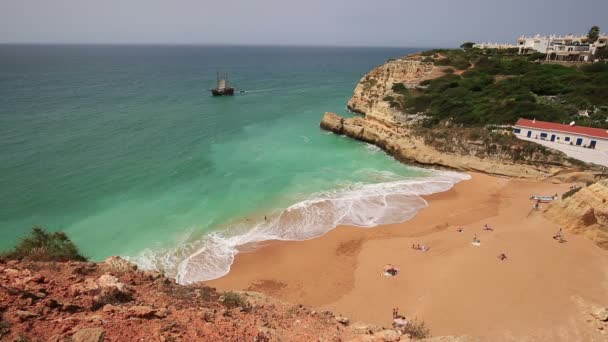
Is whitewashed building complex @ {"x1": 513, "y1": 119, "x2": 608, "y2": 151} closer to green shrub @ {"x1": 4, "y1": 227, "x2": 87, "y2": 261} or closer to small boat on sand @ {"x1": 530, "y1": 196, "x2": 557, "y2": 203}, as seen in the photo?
small boat on sand @ {"x1": 530, "y1": 196, "x2": 557, "y2": 203}

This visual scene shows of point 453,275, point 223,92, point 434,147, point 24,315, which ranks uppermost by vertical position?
point 223,92

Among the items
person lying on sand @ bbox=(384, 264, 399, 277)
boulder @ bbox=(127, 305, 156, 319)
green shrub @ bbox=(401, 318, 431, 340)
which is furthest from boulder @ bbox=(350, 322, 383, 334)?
person lying on sand @ bbox=(384, 264, 399, 277)

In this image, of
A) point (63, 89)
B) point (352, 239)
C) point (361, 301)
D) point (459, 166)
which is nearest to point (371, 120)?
point (459, 166)

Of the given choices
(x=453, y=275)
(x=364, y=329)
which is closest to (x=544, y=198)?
(x=453, y=275)

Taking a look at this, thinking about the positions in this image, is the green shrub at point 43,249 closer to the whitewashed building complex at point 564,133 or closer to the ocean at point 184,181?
the ocean at point 184,181

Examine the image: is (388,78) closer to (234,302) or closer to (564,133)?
(564,133)

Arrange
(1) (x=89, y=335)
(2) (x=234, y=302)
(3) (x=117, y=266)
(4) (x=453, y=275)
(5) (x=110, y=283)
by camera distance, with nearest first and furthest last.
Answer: (1) (x=89, y=335) < (5) (x=110, y=283) < (2) (x=234, y=302) < (3) (x=117, y=266) < (4) (x=453, y=275)
